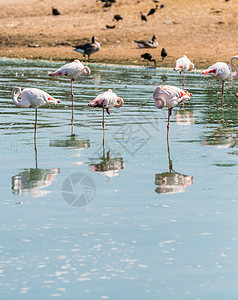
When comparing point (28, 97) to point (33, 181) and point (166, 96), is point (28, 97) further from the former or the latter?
point (33, 181)

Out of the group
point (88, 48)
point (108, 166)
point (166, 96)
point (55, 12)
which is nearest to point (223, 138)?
point (166, 96)

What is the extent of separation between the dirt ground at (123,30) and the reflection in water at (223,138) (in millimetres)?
15731

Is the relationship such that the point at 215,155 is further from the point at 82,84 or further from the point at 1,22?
the point at 1,22

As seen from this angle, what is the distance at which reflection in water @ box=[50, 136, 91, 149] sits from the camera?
1045 cm

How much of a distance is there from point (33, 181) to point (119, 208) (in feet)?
5.35

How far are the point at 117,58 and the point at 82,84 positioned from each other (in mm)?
9764

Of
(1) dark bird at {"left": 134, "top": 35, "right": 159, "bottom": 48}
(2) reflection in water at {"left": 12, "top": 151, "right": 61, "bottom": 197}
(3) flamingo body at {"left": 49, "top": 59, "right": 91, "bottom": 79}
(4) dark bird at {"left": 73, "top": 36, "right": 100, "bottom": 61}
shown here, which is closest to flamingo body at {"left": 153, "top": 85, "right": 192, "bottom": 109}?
(2) reflection in water at {"left": 12, "top": 151, "right": 61, "bottom": 197}

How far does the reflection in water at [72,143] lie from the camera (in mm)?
10445

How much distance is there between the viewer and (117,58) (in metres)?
30.6

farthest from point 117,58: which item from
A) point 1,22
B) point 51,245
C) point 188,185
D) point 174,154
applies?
point 51,245

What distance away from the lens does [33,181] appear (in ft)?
26.3

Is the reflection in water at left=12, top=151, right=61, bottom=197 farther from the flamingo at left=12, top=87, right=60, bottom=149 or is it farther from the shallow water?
the flamingo at left=12, top=87, right=60, bottom=149

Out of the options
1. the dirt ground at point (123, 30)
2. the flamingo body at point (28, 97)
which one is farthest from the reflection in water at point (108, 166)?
the dirt ground at point (123, 30)

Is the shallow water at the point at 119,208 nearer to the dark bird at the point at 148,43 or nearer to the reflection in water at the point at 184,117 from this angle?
the reflection in water at the point at 184,117
